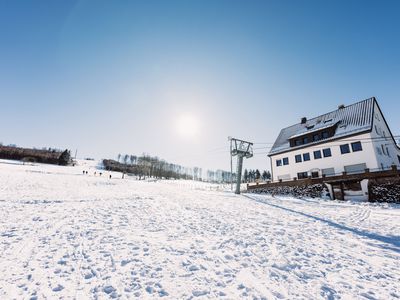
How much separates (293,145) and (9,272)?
35325 millimetres

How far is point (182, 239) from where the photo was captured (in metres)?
6.89

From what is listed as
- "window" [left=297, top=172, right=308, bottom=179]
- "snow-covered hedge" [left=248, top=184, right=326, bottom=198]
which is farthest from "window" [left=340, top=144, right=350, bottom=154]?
"snow-covered hedge" [left=248, top=184, right=326, bottom=198]

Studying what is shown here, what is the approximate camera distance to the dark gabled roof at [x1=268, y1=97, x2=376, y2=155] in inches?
1009

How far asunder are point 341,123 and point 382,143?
5.56 meters

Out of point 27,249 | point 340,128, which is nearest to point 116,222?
point 27,249

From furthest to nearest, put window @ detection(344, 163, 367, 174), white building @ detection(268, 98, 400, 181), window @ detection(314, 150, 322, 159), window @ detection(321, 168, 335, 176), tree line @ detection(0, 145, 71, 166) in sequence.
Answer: tree line @ detection(0, 145, 71, 166)
window @ detection(314, 150, 322, 159)
window @ detection(321, 168, 335, 176)
white building @ detection(268, 98, 400, 181)
window @ detection(344, 163, 367, 174)

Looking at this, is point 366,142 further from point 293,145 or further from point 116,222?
point 116,222

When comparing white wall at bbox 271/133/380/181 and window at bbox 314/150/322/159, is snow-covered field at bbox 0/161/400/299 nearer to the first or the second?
white wall at bbox 271/133/380/181

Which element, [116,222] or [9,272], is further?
[116,222]

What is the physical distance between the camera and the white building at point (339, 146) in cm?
2394

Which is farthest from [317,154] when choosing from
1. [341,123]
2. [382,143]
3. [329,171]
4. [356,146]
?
[382,143]

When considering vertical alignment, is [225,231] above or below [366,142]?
below

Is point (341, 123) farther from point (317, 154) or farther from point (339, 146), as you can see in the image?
point (317, 154)

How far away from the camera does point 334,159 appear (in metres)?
26.4
